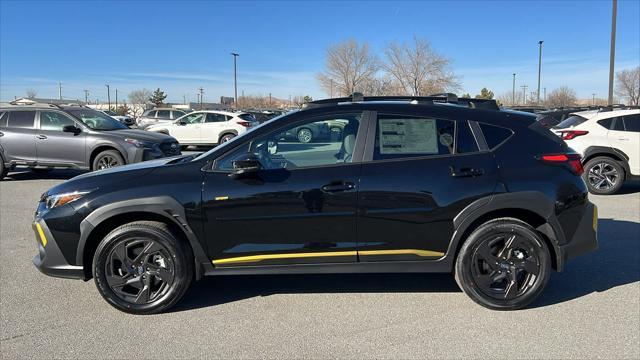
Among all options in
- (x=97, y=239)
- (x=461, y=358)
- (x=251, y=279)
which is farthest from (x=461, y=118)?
(x=97, y=239)

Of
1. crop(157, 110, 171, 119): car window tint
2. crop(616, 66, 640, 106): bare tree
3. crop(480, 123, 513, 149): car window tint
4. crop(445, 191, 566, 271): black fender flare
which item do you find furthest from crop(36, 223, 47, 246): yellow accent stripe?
crop(616, 66, 640, 106): bare tree

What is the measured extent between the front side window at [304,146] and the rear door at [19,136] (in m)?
8.66

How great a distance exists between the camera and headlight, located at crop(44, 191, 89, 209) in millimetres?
3674

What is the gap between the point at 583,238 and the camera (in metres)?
3.84

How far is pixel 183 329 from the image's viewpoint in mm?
3463

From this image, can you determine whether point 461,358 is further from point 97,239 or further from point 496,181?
point 97,239

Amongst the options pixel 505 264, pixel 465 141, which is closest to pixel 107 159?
pixel 465 141

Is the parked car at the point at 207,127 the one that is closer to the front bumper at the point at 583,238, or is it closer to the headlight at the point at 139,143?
the headlight at the point at 139,143

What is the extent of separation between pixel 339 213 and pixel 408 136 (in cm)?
87

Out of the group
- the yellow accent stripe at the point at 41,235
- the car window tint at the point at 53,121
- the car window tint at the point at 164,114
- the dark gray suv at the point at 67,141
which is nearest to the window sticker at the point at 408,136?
the yellow accent stripe at the point at 41,235

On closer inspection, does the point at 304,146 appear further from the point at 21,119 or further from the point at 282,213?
the point at 21,119

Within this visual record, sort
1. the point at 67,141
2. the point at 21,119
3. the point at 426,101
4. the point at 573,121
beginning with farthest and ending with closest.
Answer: the point at 21,119 < the point at 67,141 < the point at 573,121 < the point at 426,101

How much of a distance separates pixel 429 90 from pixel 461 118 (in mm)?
41954

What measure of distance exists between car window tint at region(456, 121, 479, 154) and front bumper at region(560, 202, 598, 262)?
1.08 metres
